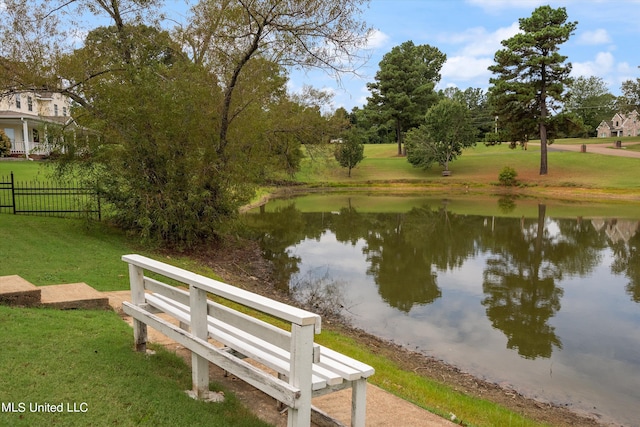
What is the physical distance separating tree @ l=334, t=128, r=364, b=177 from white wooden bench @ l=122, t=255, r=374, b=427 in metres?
44.0

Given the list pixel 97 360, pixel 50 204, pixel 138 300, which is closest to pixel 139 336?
pixel 138 300

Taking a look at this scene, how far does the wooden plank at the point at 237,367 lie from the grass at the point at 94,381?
400 millimetres

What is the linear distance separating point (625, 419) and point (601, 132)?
104978 millimetres

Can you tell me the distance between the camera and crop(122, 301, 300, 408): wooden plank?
3.18m

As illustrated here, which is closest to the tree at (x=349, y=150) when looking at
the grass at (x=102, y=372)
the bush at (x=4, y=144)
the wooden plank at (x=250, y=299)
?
the bush at (x=4, y=144)

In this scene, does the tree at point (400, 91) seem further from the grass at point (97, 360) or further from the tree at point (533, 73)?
the grass at point (97, 360)

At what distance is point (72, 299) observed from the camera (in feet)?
20.9

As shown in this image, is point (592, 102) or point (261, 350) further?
point (592, 102)

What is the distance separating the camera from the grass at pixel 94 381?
358cm

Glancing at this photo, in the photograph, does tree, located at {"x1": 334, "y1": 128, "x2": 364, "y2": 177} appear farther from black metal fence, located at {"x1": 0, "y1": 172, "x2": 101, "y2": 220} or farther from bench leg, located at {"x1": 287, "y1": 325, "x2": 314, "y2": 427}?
bench leg, located at {"x1": 287, "y1": 325, "x2": 314, "y2": 427}

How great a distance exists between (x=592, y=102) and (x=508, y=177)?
219 ft

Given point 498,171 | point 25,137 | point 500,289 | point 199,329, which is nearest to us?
point 199,329

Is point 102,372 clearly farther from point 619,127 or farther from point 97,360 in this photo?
point 619,127

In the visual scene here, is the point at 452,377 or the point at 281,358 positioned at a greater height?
the point at 281,358
